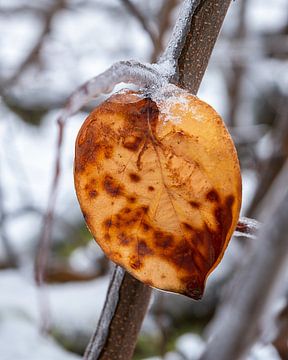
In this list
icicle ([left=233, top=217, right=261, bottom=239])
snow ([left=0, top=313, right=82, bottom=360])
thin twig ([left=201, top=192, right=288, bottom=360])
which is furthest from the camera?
snow ([left=0, top=313, right=82, bottom=360])

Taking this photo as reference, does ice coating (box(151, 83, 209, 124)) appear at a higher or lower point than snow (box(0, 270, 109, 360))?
higher

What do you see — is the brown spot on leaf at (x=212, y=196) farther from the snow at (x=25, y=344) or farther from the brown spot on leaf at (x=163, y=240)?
the snow at (x=25, y=344)

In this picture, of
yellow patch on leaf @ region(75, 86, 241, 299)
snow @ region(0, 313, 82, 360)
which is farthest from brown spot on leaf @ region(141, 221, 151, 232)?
snow @ region(0, 313, 82, 360)

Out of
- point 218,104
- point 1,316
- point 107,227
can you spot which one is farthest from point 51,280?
point 218,104

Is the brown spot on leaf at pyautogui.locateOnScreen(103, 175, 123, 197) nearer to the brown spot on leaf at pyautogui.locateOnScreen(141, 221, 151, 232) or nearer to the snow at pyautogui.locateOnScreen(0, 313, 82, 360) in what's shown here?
the brown spot on leaf at pyautogui.locateOnScreen(141, 221, 151, 232)

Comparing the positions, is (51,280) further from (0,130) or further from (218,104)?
(218,104)
